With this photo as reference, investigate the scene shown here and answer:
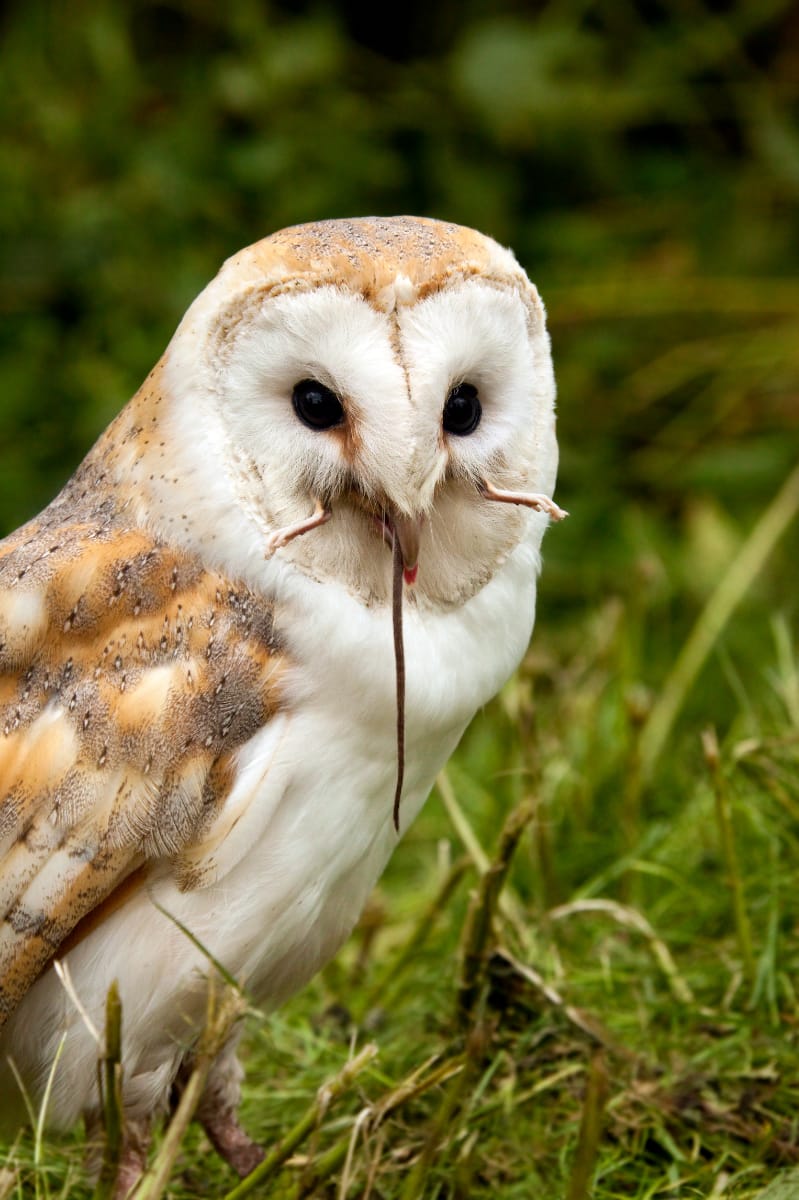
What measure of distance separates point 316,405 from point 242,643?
263 mm

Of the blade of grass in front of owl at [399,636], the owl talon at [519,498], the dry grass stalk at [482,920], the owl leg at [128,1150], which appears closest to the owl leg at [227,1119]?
the owl leg at [128,1150]

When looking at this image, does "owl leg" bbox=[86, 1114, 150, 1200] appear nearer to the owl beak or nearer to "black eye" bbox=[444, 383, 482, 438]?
Answer: the owl beak

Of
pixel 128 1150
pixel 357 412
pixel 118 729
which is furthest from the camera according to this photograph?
pixel 128 1150

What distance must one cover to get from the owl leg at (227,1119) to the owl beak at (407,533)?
0.75 meters

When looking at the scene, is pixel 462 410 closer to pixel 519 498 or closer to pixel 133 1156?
pixel 519 498

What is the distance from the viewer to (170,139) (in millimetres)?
3865

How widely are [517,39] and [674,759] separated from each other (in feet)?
6.72

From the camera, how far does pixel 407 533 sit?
1.58 metres

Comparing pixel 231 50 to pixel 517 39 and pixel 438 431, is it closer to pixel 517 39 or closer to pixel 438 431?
pixel 517 39

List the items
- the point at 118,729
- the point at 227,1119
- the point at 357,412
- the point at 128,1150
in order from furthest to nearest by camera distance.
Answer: the point at 227,1119 → the point at 128,1150 → the point at 118,729 → the point at 357,412

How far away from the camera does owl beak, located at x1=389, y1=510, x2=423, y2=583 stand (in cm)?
157

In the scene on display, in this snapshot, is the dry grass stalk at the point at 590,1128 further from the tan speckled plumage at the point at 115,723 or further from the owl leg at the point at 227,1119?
the owl leg at the point at 227,1119

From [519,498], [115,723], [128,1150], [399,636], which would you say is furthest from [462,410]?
[128,1150]

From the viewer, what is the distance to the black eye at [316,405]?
157cm
